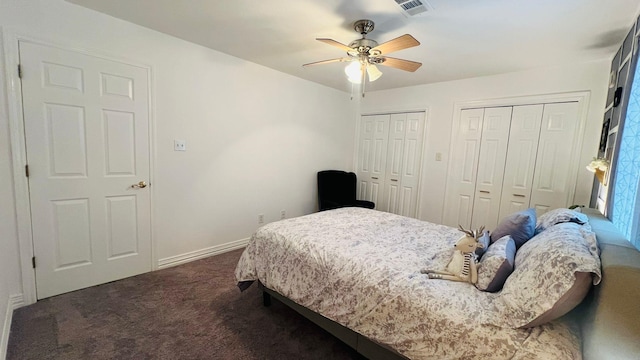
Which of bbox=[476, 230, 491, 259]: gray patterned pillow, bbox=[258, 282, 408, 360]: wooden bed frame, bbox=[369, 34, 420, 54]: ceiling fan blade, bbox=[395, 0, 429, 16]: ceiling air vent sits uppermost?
bbox=[395, 0, 429, 16]: ceiling air vent

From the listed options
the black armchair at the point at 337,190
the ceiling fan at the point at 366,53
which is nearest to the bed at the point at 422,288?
the ceiling fan at the point at 366,53

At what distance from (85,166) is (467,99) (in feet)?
14.0

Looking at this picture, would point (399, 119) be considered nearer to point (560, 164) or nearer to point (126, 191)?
point (560, 164)

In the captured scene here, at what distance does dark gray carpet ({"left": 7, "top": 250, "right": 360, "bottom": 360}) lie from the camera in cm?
167

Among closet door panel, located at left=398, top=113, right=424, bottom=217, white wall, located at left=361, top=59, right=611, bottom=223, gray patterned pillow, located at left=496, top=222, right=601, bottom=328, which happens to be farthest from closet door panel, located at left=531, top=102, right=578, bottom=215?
gray patterned pillow, located at left=496, top=222, right=601, bottom=328

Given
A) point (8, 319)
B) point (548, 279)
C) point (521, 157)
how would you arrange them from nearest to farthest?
point (548, 279) < point (8, 319) < point (521, 157)

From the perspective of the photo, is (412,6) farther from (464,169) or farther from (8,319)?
(8,319)

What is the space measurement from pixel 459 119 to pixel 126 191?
13.1 feet

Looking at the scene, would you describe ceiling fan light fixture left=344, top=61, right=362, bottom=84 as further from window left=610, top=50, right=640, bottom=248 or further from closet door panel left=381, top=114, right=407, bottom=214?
closet door panel left=381, top=114, right=407, bottom=214

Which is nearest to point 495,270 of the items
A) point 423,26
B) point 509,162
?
point 423,26

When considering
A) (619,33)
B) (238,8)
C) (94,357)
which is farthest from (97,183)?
(619,33)

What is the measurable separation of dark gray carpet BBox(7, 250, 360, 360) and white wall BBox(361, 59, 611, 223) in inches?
110

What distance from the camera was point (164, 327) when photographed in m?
1.89

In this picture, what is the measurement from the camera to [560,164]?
2984mm
